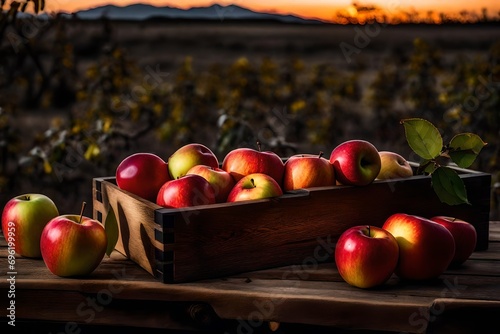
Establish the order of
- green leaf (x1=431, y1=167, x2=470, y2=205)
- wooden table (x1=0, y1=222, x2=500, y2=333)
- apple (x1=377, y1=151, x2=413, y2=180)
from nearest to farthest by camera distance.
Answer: wooden table (x1=0, y1=222, x2=500, y2=333)
green leaf (x1=431, y1=167, x2=470, y2=205)
apple (x1=377, y1=151, x2=413, y2=180)

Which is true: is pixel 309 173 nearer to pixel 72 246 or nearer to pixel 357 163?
pixel 357 163

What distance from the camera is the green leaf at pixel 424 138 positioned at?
6.36 feet

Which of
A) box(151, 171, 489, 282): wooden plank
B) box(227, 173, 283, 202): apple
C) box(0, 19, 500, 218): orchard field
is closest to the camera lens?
box(151, 171, 489, 282): wooden plank

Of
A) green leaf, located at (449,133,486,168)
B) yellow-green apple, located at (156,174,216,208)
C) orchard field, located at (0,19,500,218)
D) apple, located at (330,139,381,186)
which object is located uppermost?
green leaf, located at (449,133,486,168)

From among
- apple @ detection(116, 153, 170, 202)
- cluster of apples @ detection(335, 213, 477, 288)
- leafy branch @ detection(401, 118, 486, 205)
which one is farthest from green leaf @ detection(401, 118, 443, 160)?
apple @ detection(116, 153, 170, 202)

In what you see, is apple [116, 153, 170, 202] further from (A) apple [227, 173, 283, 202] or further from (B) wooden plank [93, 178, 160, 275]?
(A) apple [227, 173, 283, 202]

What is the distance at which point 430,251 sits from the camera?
1800 millimetres

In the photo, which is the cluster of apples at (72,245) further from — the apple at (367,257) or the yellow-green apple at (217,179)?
the apple at (367,257)

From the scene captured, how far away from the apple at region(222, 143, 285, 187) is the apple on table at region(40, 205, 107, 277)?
1.39 ft

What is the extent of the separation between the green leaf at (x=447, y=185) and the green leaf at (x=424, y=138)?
0.05 meters

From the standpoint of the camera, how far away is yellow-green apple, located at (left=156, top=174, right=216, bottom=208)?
183cm

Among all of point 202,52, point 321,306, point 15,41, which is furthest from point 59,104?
point 202,52

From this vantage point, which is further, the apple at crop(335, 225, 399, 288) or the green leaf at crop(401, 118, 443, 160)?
the green leaf at crop(401, 118, 443, 160)

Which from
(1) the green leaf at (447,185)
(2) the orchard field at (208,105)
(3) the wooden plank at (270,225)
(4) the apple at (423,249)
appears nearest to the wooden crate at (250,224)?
(3) the wooden plank at (270,225)
